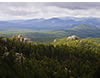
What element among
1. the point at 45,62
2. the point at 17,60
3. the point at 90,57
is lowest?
the point at 90,57

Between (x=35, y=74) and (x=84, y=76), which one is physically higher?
(x=35, y=74)

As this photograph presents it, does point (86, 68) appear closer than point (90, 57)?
Yes

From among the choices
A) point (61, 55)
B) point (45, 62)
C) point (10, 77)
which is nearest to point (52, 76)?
point (45, 62)

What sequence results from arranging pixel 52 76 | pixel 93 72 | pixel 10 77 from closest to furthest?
pixel 10 77
pixel 52 76
pixel 93 72

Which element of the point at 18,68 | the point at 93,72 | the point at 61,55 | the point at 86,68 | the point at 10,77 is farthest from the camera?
the point at 61,55

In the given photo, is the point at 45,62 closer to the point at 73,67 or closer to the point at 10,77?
the point at 73,67

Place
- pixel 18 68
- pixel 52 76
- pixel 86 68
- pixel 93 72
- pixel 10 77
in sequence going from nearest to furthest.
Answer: pixel 10 77 < pixel 18 68 < pixel 52 76 < pixel 93 72 < pixel 86 68

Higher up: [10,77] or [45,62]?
[10,77]

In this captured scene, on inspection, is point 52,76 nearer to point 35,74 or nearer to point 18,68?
point 35,74

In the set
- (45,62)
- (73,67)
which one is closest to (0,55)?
A: (45,62)
